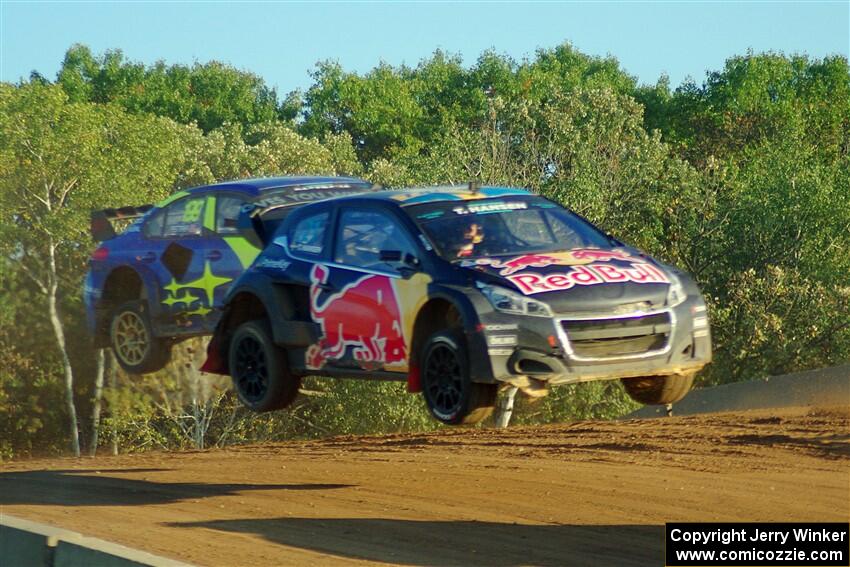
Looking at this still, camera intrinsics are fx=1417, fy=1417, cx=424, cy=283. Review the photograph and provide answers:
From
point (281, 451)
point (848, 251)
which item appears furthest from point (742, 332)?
point (281, 451)

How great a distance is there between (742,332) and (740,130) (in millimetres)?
29714

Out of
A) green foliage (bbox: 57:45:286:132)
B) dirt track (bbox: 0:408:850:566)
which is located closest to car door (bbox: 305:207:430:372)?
dirt track (bbox: 0:408:850:566)

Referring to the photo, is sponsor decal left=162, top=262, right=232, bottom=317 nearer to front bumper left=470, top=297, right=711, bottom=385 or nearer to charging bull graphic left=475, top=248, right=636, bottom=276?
charging bull graphic left=475, top=248, right=636, bottom=276

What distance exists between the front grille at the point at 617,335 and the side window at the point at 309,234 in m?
2.33

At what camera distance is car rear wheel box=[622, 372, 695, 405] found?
34.2 ft

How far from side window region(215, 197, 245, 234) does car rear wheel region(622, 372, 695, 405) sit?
12.7 ft

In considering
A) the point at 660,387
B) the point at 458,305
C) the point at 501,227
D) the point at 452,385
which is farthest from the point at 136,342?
the point at 660,387

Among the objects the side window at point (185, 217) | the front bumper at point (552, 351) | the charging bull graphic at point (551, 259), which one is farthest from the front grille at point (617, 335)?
the side window at point (185, 217)

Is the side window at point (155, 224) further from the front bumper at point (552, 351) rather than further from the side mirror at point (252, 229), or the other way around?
the front bumper at point (552, 351)

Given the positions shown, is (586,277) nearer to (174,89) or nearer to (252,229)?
(252,229)

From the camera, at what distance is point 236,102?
48.8 m

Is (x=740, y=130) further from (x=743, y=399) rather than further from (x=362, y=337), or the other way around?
(x=362, y=337)

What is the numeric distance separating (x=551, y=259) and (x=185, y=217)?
14.0 ft

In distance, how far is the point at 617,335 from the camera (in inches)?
372
